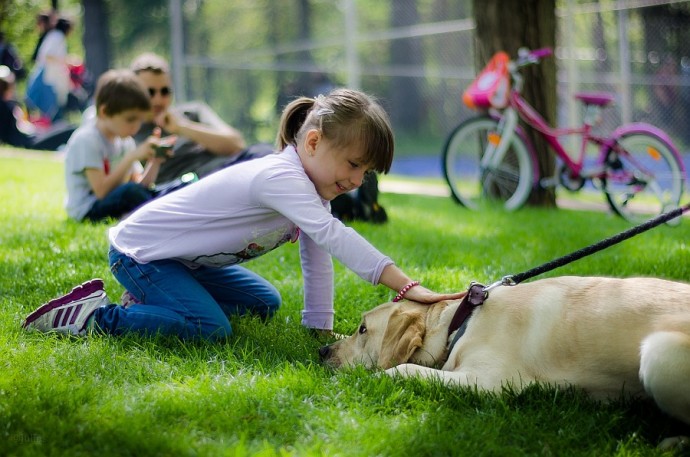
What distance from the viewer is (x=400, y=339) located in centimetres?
344

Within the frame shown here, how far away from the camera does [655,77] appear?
50.6 ft

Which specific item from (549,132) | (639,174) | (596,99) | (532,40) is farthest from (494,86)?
(639,174)

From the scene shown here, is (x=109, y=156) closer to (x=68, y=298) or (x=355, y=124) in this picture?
(x=68, y=298)

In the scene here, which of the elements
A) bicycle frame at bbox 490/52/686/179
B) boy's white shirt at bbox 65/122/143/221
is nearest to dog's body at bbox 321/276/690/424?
boy's white shirt at bbox 65/122/143/221

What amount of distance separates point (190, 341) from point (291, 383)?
0.83m

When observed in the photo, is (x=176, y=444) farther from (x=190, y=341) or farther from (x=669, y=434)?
(x=669, y=434)

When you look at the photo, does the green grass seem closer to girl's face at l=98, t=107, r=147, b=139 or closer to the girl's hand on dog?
the girl's hand on dog

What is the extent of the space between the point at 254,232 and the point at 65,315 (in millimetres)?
980

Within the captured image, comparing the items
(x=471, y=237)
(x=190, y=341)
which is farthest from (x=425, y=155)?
(x=190, y=341)

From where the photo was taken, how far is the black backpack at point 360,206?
6.91 metres

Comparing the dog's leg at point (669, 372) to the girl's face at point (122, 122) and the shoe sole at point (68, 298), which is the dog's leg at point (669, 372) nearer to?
the shoe sole at point (68, 298)

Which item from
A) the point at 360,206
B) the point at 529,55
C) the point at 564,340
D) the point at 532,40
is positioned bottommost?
the point at 360,206

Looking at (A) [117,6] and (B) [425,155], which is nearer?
(B) [425,155]

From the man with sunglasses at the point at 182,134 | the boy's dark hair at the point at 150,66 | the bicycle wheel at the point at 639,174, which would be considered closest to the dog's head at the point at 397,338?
the man with sunglasses at the point at 182,134
